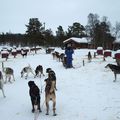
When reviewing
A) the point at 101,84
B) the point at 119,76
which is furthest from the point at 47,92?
the point at 119,76

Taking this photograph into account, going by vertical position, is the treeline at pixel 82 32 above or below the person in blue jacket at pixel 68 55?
above

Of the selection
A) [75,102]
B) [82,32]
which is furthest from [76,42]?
[75,102]

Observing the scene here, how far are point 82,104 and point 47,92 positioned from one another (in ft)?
7.32

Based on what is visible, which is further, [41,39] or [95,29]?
[95,29]

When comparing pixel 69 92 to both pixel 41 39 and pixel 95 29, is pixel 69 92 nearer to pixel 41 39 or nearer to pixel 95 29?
pixel 41 39

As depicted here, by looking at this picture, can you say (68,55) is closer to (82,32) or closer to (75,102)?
(75,102)

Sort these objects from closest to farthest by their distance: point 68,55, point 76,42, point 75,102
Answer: point 75,102 → point 68,55 → point 76,42

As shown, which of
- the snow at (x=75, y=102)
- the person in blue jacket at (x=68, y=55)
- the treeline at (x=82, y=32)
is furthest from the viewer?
the treeline at (x=82, y=32)

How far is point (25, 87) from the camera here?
16.1 metres

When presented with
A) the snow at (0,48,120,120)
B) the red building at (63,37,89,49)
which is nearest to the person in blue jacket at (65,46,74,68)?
the snow at (0,48,120,120)

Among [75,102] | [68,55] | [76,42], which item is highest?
[76,42]

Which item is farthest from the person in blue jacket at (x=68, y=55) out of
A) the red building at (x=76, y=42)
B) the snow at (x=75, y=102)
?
the red building at (x=76, y=42)

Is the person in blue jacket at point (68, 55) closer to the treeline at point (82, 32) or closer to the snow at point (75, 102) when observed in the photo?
the snow at point (75, 102)

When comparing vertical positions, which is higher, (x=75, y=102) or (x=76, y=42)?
(x=76, y=42)
